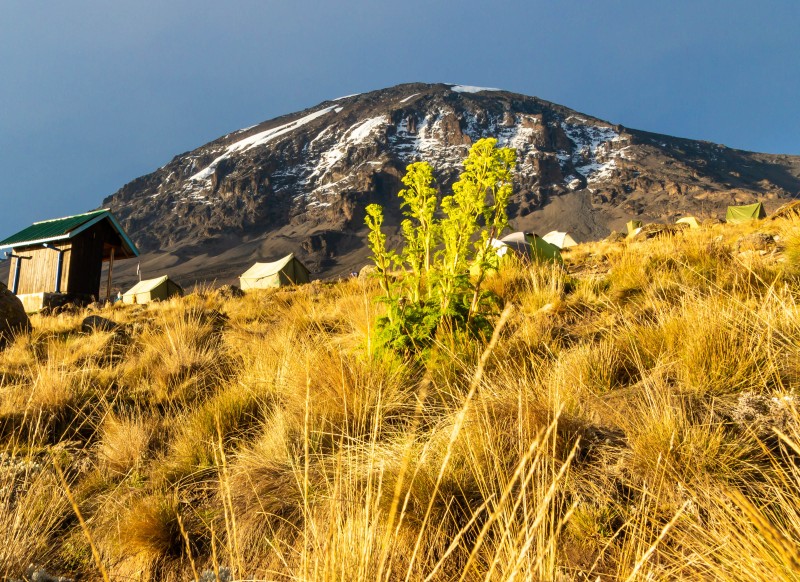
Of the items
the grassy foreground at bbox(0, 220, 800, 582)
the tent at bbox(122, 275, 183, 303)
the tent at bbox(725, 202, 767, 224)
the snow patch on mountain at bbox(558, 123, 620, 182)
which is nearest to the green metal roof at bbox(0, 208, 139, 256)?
the tent at bbox(122, 275, 183, 303)

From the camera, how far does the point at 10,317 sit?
676 cm

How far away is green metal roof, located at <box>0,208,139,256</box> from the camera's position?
52.6 ft

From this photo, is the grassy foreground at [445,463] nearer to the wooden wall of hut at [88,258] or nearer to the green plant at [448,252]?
the green plant at [448,252]

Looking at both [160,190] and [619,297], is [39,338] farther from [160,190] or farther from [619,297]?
[160,190]

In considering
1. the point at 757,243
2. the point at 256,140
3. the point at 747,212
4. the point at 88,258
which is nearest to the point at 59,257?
the point at 88,258

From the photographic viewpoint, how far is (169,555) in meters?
1.73

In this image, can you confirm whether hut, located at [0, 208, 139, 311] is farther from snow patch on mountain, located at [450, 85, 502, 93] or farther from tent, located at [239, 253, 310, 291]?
snow patch on mountain, located at [450, 85, 502, 93]

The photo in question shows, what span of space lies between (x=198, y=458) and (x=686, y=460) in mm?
2352

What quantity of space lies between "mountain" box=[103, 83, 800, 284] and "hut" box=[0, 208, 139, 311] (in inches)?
2437

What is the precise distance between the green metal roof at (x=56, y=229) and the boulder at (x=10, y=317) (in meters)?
10.8

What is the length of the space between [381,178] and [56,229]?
384 feet

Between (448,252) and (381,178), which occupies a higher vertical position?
(381,178)

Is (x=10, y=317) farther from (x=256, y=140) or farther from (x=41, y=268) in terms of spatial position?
(x=256, y=140)

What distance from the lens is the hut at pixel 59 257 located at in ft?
52.9
